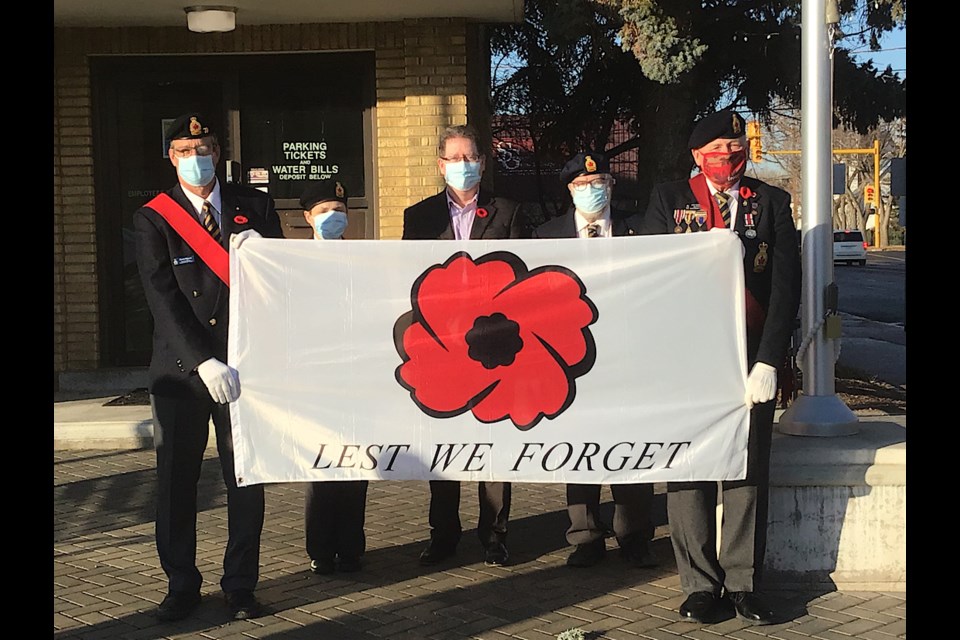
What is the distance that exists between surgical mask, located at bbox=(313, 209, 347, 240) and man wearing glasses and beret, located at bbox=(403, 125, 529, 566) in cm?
34

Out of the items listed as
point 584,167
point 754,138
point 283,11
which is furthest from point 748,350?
point 754,138

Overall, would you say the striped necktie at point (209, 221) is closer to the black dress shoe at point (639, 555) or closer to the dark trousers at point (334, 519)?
the dark trousers at point (334, 519)

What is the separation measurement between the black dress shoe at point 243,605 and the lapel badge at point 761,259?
8.52 feet

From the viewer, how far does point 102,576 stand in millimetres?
5973

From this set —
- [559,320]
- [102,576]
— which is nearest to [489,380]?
[559,320]

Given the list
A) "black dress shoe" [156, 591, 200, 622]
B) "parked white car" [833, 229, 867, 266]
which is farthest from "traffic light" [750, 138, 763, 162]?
"parked white car" [833, 229, 867, 266]

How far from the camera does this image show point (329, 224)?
5.82 m

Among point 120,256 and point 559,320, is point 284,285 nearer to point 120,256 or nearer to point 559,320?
point 559,320

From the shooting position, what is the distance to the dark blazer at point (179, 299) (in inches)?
205

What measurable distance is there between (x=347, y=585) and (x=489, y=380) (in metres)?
1.25

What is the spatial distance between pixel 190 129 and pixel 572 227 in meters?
1.80
